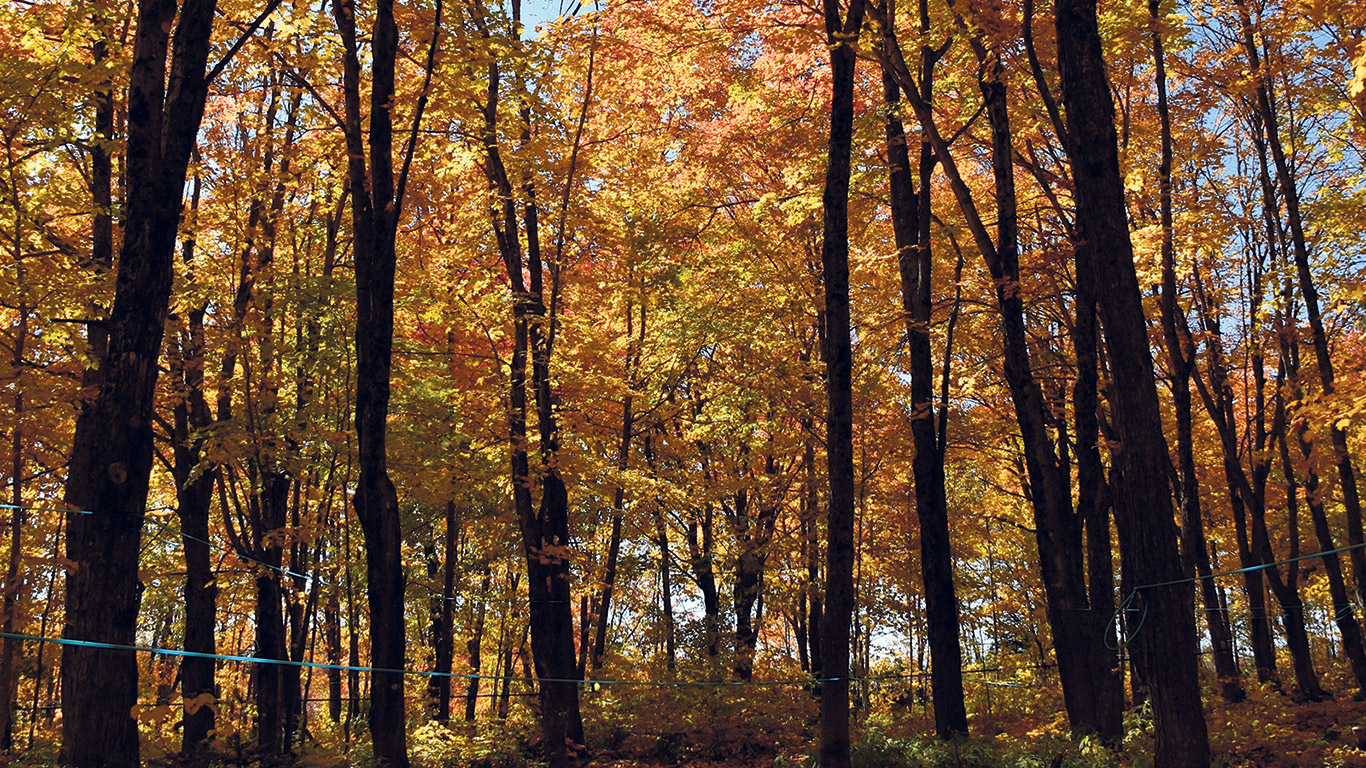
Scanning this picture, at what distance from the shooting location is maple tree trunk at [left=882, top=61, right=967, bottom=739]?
10891 millimetres

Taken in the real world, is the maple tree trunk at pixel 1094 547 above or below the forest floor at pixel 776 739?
above

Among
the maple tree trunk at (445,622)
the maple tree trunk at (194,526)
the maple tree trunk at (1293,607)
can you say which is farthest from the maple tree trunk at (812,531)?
the maple tree trunk at (194,526)

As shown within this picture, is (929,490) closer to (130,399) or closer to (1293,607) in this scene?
(1293,607)

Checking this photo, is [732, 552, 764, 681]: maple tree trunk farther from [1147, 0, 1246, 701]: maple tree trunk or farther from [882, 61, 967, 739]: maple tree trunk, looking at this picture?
[1147, 0, 1246, 701]: maple tree trunk

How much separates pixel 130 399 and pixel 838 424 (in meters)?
5.79

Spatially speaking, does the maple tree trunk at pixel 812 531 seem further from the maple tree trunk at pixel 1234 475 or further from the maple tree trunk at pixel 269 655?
the maple tree trunk at pixel 269 655

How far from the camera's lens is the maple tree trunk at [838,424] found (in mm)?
8016

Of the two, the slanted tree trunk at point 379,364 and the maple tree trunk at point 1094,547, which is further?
the maple tree trunk at point 1094,547

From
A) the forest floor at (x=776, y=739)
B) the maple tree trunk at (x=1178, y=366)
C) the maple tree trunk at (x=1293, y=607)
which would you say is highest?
the maple tree trunk at (x=1178, y=366)

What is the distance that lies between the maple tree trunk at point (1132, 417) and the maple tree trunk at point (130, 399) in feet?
21.5

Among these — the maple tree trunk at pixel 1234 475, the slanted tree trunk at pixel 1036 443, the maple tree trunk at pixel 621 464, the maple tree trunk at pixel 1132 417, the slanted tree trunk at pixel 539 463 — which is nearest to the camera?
the maple tree trunk at pixel 1132 417

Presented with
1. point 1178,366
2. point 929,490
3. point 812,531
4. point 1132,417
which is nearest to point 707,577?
point 812,531

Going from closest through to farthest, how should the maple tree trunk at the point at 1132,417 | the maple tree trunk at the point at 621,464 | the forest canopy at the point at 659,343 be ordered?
the maple tree trunk at the point at 1132,417 → the forest canopy at the point at 659,343 → the maple tree trunk at the point at 621,464

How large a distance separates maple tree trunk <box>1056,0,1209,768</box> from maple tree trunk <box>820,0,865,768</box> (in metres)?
2.30
